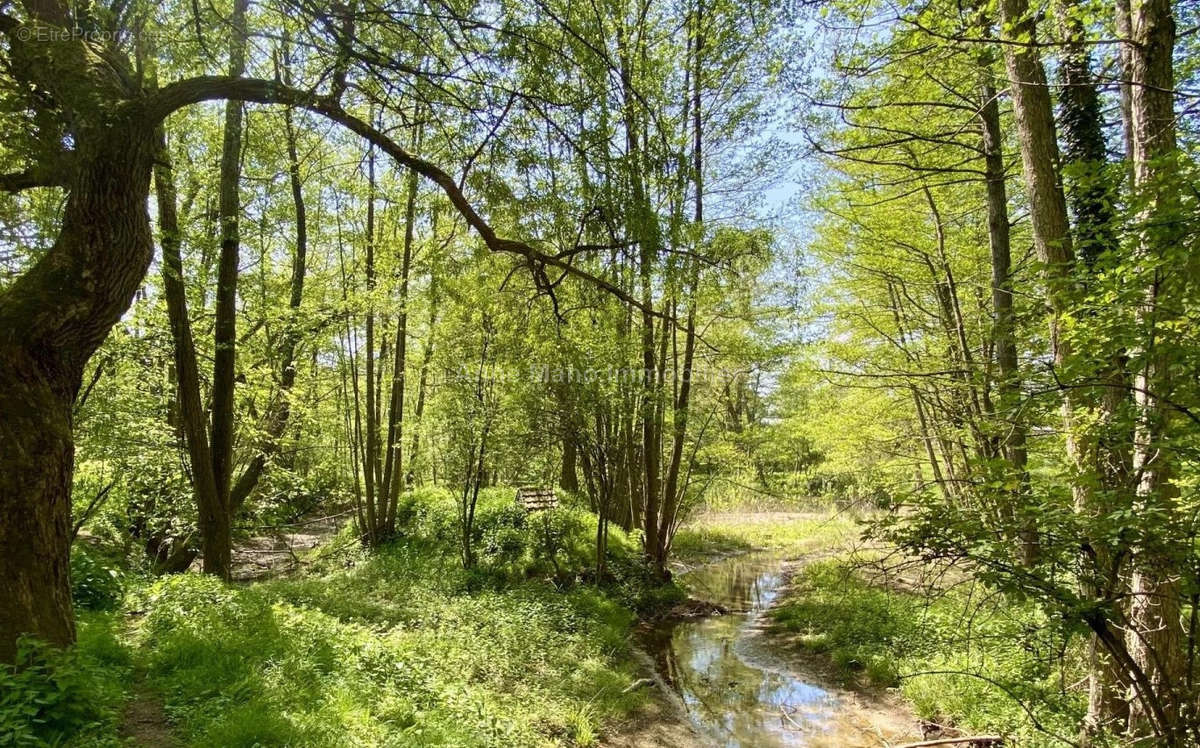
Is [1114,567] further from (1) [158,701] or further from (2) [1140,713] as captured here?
(1) [158,701]

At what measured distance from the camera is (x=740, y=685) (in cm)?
657

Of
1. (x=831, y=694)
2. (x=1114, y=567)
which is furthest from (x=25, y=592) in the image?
(x=831, y=694)

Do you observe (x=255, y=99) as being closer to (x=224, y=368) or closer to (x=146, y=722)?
(x=146, y=722)

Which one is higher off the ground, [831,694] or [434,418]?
[434,418]

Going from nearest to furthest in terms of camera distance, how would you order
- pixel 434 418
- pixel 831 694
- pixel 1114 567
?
pixel 1114 567
pixel 831 694
pixel 434 418

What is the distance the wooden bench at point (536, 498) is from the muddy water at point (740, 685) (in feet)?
9.51

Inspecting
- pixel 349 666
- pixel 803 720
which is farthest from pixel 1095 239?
pixel 349 666

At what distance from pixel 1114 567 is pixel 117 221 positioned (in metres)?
5.15

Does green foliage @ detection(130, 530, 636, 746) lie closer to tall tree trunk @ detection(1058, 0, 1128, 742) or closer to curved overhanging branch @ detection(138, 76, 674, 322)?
curved overhanging branch @ detection(138, 76, 674, 322)

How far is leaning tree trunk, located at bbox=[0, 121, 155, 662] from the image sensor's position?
9.46 ft

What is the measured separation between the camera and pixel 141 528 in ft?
31.2

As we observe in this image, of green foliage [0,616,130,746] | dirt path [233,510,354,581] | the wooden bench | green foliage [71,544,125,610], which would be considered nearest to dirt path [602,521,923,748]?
the wooden bench

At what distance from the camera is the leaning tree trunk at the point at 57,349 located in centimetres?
288

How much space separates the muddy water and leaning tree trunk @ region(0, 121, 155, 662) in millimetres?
5216
